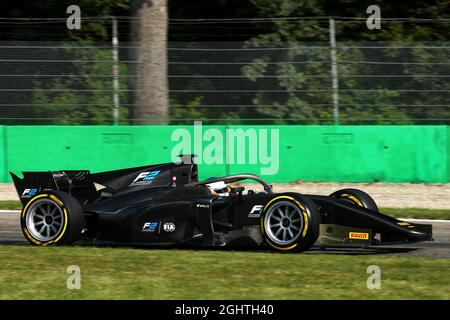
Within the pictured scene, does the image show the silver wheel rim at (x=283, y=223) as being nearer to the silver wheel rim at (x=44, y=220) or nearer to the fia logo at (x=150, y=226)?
the fia logo at (x=150, y=226)

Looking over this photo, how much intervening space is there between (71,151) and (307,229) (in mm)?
7908

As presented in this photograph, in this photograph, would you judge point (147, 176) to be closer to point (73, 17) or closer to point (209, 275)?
point (209, 275)

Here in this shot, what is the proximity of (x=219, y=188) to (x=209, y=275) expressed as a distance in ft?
6.01

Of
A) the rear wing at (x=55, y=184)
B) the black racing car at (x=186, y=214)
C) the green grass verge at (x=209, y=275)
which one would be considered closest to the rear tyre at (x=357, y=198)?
the black racing car at (x=186, y=214)

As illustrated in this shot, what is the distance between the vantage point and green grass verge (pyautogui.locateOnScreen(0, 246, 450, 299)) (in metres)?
6.41

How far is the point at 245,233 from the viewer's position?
8.38 meters

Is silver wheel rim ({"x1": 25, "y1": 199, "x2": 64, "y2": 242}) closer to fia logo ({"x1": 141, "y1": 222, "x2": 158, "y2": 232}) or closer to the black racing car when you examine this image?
the black racing car

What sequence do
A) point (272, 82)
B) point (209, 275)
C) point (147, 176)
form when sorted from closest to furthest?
point (209, 275), point (147, 176), point (272, 82)

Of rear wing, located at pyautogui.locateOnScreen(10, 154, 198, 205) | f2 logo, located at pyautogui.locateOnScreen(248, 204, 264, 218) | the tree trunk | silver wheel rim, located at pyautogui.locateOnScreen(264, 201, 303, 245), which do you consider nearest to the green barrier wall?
the tree trunk

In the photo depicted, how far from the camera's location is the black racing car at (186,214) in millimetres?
8086

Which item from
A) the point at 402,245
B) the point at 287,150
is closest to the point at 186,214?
the point at 402,245

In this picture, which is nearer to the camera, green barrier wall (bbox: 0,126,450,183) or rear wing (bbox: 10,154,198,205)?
rear wing (bbox: 10,154,198,205)

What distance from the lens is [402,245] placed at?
30.1 ft

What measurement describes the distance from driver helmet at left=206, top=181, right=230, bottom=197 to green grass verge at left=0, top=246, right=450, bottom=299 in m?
0.64
